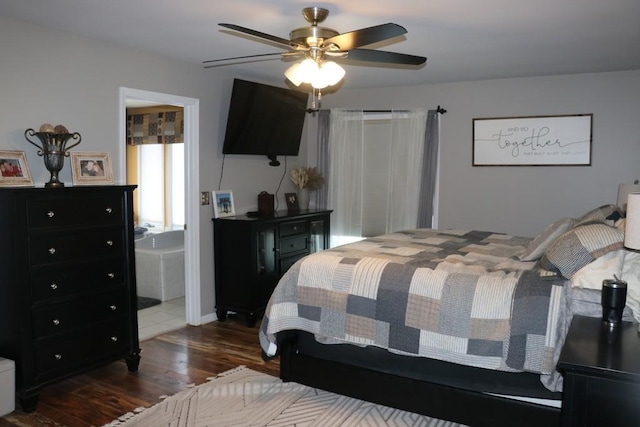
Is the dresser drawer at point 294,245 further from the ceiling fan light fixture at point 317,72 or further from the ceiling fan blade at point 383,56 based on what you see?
the ceiling fan blade at point 383,56

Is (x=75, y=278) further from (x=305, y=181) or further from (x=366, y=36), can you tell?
(x=305, y=181)

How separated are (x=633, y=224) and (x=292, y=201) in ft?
13.2

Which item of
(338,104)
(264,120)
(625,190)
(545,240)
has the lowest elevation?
(545,240)

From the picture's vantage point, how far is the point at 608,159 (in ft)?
15.4

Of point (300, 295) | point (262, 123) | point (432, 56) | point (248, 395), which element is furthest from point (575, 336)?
point (262, 123)

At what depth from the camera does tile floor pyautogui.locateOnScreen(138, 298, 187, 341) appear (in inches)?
175

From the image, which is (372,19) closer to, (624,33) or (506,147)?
(624,33)

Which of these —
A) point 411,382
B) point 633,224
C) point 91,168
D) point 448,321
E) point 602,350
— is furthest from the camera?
point 91,168

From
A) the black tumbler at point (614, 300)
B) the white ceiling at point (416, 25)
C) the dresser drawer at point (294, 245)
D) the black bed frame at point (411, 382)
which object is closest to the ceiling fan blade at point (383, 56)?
the white ceiling at point (416, 25)

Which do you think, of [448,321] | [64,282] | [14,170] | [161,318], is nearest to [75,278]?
[64,282]

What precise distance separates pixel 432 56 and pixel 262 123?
179 cm

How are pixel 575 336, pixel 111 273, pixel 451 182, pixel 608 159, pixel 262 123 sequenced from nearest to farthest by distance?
1. pixel 575 336
2. pixel 111 273
3. pixel 608 159
4. pixel 262 123
5. pixel 451 182

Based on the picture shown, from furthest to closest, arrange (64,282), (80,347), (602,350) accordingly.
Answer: (80,347) → (64,282) → (602,350)

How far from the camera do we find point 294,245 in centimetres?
507
